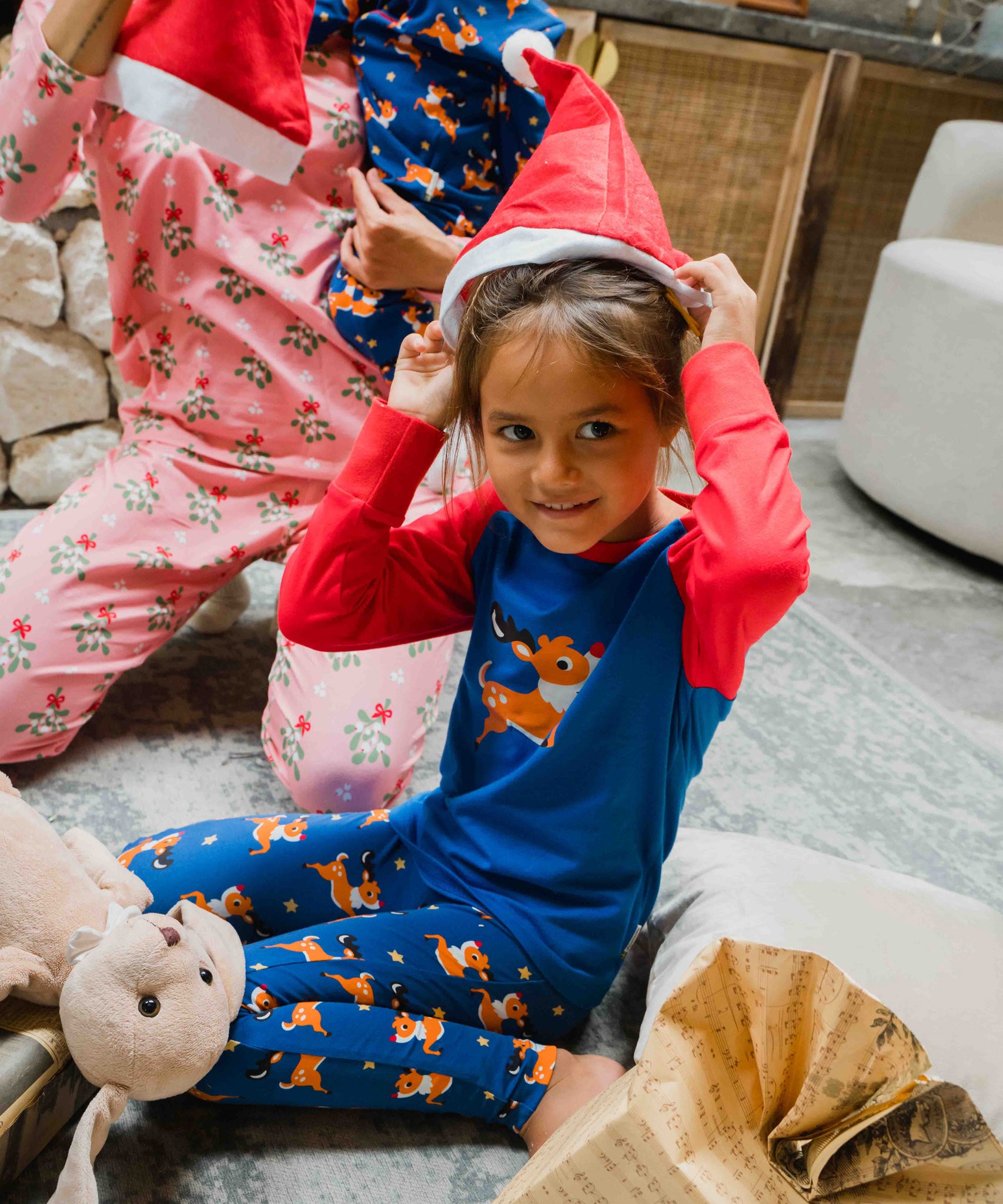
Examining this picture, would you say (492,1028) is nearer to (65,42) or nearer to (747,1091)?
(747,1091)

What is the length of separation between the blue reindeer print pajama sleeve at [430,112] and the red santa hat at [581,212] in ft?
1.39

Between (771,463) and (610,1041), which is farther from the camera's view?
(610,1041)

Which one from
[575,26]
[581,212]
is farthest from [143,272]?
[575,26]

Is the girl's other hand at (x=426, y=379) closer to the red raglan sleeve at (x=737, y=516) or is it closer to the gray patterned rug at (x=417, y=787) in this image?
the red raglan sleeve at (x=737, y=516)

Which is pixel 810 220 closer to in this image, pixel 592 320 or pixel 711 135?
pixel 711 135

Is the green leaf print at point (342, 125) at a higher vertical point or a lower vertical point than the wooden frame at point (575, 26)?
lower

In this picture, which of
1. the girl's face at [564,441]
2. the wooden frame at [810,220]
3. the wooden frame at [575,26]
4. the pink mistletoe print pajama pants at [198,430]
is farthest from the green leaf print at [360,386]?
the wooden frame at [810,220]

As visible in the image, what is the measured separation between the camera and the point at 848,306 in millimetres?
2596

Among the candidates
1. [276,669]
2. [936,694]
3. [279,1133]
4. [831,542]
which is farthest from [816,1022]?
[831,542]

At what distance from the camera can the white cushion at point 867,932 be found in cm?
73

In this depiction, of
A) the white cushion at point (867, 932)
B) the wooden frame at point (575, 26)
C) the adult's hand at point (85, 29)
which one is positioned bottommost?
the white cushion at point (867, 932)

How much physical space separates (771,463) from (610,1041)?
51cm

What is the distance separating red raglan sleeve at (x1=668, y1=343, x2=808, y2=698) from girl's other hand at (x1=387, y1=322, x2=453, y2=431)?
0.61 ft

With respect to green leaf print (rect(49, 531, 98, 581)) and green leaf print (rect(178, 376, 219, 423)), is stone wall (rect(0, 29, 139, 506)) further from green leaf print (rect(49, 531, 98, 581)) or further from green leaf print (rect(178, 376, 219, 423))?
green leaf print (rect(49, 531, 98, 581))
